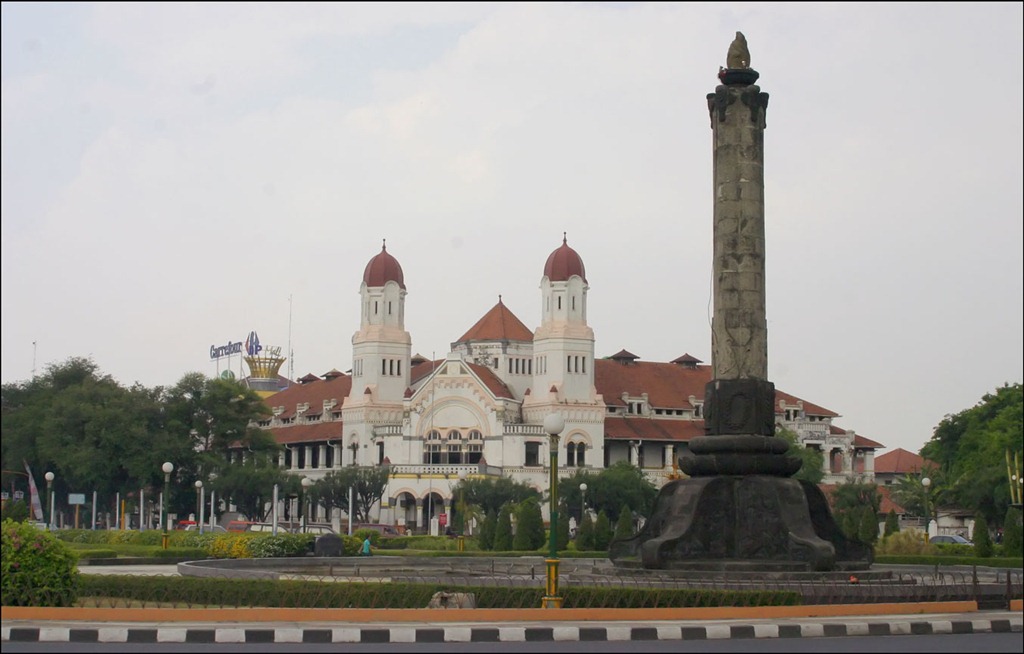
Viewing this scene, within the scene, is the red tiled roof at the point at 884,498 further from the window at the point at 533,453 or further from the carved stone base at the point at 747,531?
the carved stone base at the point at 747,531

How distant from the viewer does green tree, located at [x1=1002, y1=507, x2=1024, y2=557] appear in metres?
40.2

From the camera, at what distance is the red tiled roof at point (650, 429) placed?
107625 millimetres

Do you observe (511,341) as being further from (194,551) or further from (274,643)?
(274,643)

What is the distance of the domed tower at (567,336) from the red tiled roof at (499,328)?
689 centimetres

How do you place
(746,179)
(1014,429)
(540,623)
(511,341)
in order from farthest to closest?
Result: (511,341), (1014,429), (746,179), (540,623)

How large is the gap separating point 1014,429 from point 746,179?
153 feet

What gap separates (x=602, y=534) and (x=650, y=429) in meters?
58.2

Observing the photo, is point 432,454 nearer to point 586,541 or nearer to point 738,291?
point 586,541

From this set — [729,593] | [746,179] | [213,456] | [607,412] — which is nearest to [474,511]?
[213,456]

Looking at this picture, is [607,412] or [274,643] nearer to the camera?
[274,643]

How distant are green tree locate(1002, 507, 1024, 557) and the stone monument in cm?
1405

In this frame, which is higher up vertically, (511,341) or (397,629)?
(511,341)

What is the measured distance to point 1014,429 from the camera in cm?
7088

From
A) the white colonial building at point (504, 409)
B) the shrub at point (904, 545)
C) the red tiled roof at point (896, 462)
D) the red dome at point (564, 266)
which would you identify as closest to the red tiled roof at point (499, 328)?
the white colonial building at point (504, 409)
